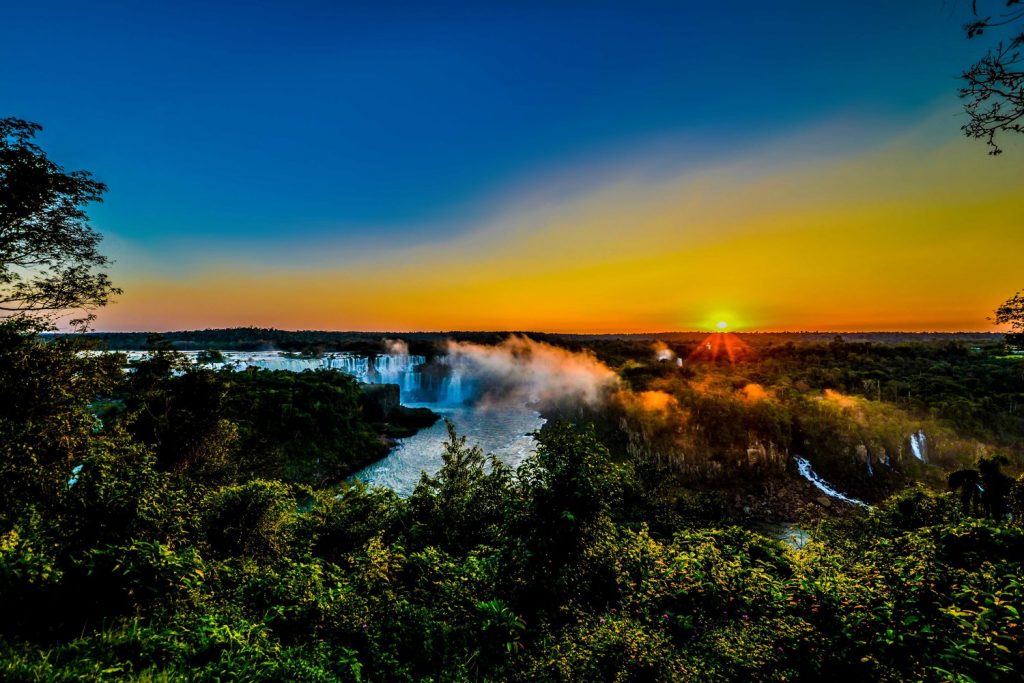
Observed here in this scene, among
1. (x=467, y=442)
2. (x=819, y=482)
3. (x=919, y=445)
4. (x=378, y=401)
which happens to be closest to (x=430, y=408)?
(x=378, y=401)

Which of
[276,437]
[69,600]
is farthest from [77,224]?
[276,437]

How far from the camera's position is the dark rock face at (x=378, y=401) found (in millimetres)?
67062

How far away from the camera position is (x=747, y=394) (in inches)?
1959

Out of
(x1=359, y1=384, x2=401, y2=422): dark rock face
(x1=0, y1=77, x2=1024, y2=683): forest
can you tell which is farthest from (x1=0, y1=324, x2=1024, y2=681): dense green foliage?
(x1=359, y1=384, x2=401, y2=422): dark rock face

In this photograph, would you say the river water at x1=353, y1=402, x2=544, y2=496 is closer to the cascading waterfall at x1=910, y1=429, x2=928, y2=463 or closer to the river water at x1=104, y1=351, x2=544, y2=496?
the river water at x1=104, y1=351, x2=544, y2=496

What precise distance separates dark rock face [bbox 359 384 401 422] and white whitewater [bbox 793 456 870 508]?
56.4m

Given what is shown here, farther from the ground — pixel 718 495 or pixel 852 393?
pixel 852 393

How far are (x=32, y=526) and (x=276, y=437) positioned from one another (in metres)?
39.1

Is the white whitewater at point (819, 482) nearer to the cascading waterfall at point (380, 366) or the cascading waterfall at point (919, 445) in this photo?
the cascading waterfall at point (919, 445)

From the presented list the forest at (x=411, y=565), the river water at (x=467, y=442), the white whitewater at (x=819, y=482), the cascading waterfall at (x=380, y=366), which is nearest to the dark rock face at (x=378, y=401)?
the river water at (x=467, y=442)

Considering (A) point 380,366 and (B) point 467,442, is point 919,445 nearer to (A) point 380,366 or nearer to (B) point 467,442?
(B) point 467,442

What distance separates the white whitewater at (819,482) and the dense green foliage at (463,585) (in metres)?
14.5

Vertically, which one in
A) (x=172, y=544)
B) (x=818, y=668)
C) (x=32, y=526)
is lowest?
(x=818, y=668)

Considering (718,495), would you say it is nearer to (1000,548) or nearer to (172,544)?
(1000,548)
